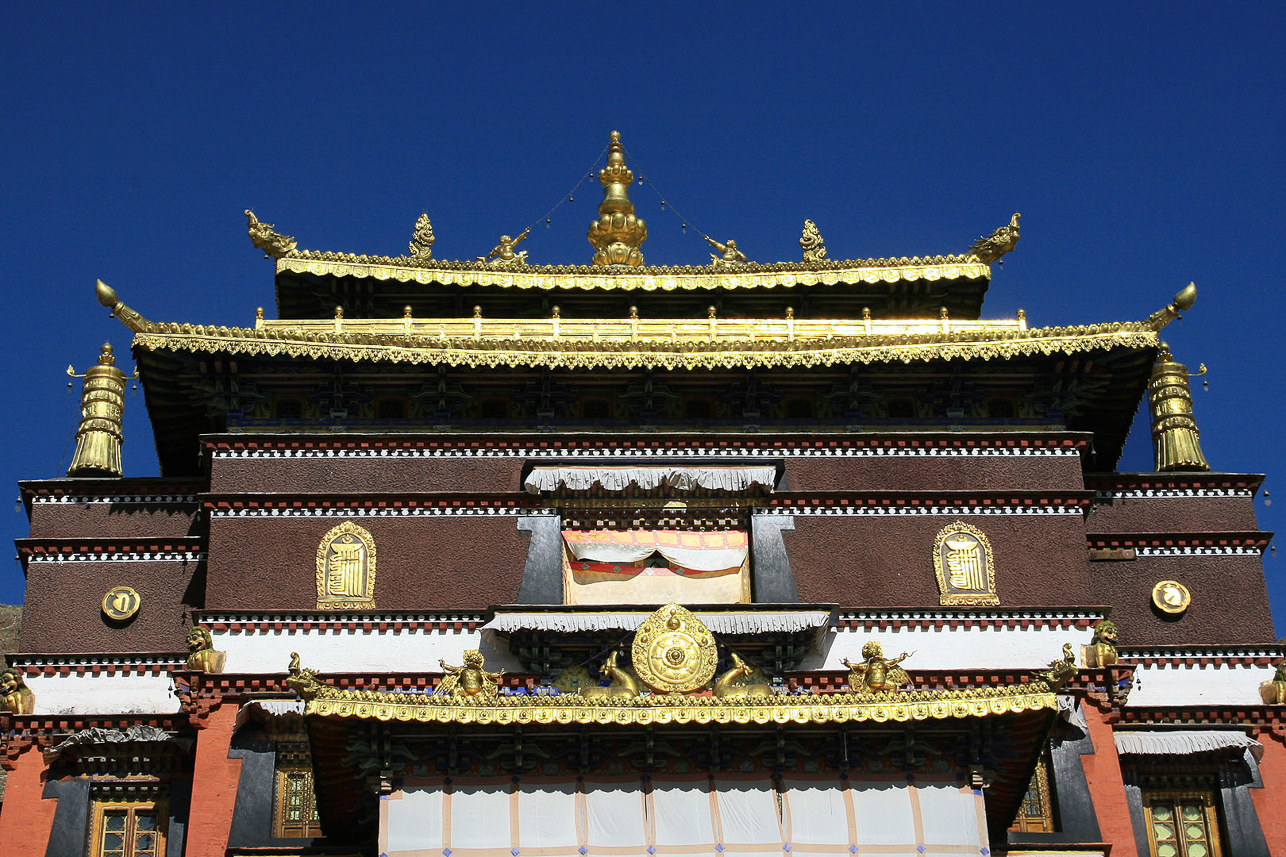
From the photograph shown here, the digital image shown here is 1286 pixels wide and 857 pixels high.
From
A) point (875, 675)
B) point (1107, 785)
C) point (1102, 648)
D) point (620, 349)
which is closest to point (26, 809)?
point (620, 349)

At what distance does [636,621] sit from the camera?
23.0 metres

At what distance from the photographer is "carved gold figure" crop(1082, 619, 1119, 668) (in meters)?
22.6

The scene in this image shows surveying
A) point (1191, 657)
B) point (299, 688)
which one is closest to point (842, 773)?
point (299, 688)

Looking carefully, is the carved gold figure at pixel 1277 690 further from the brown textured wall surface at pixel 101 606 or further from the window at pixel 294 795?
the brown textured wall surface at pixel 101 606

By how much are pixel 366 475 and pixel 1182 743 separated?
1080cm

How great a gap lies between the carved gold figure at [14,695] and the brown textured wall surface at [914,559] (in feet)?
31.3

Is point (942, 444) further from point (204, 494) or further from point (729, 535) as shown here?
point (204, 494)

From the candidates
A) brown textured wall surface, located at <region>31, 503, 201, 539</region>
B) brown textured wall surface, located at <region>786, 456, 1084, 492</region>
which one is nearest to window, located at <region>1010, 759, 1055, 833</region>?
brown textured wall surface, located at <region>786, 456, 1084, 492</region>

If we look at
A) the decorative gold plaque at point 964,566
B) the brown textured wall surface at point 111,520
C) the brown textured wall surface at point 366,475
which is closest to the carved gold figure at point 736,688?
the decorative gold plaque at point 964,566

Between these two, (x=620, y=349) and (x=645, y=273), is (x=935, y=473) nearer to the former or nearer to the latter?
(x=620, y=349)

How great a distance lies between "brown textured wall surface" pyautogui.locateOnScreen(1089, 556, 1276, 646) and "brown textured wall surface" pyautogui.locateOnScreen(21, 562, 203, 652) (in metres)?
11.9

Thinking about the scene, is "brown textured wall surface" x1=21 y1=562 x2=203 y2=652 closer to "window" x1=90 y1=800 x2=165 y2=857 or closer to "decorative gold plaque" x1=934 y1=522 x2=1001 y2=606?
"window" x1=90 y1=800 x2=165 y2=857

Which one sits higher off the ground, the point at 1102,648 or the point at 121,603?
the point at 121,603

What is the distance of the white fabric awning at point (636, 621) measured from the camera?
2283 centimetres
